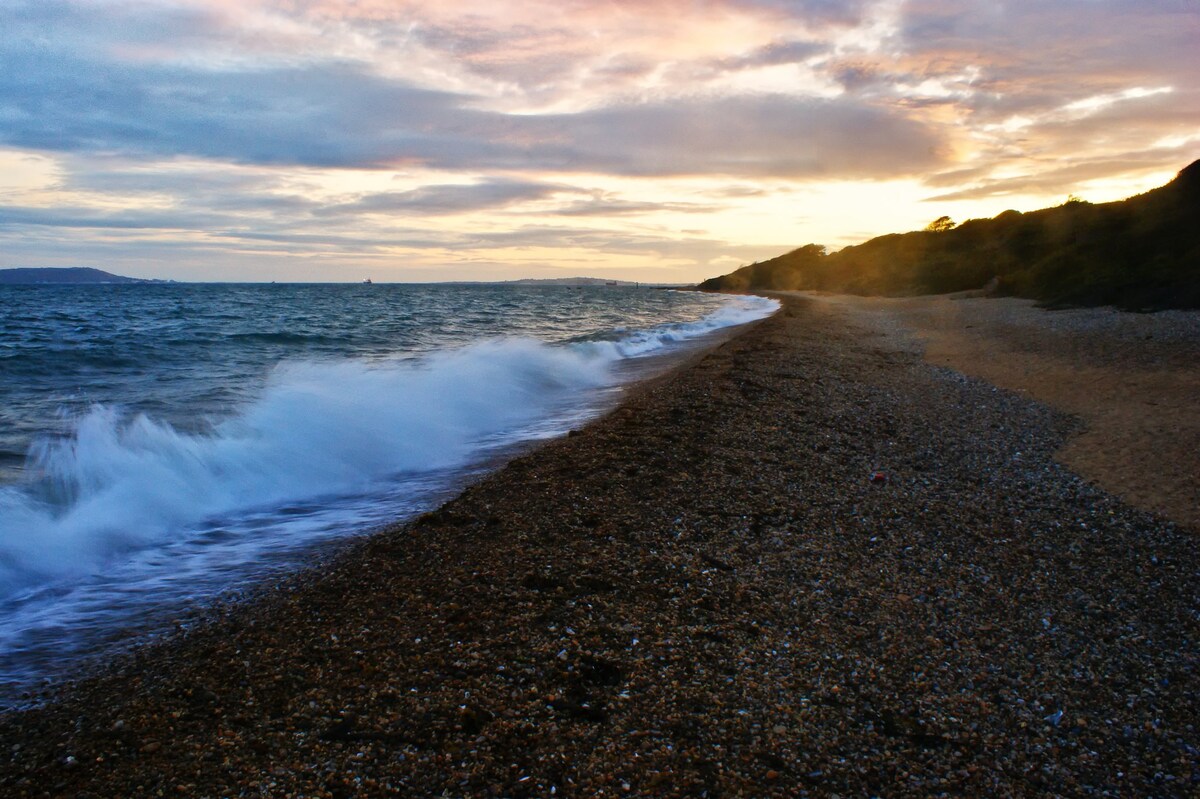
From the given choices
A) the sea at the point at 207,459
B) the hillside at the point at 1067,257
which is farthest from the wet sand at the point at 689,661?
the hillside at the point at 1067,257

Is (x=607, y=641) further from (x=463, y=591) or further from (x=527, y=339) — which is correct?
(x=527, y=339)

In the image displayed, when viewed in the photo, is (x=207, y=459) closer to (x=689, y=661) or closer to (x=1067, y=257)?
(x=689, y=661)

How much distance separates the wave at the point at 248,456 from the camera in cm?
690

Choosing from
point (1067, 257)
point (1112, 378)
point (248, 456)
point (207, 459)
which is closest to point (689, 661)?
point (248, 456)

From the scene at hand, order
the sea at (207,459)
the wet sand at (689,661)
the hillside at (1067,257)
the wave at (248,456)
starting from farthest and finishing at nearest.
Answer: the hillside at (1067,257)
the wave at (248,456)
the sea at (207,459)
the wet sand at (689,661)

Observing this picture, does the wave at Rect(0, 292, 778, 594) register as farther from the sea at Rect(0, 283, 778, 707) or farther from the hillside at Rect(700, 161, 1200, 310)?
the hillside at Rect(700, 161, 1200, 310)

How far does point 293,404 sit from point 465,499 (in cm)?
700

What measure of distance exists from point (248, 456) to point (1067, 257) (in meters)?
39.1

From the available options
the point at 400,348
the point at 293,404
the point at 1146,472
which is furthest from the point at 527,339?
the point at 1146,472

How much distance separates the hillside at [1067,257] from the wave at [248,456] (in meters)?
20.4

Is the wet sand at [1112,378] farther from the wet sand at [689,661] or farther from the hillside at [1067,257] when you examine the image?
the hillside at [1067,257]

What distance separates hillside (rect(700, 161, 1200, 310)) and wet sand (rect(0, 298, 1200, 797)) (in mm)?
21130

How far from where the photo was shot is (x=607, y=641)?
14.0 feet

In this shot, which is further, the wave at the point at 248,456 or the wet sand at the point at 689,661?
the wave at the point at 248,456
